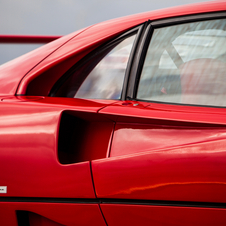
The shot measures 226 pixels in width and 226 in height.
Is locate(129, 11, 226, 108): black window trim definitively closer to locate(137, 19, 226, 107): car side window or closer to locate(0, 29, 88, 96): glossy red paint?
locate(137, 19, 226, 107): car side window

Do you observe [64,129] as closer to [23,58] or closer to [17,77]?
[17,77]

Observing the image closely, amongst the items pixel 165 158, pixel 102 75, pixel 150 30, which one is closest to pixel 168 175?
pixel 165 158

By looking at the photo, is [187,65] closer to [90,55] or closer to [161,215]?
[90,55]

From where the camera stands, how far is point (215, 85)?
37.2 inches

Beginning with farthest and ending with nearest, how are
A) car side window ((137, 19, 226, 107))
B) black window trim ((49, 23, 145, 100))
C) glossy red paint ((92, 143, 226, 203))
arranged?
black window trim ((49, 23, 145, 100)) < car side window ((137, 19, 226, 107)) < glossy red paint ((92, 143, 226, 203))

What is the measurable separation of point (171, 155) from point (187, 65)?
0.42 metres

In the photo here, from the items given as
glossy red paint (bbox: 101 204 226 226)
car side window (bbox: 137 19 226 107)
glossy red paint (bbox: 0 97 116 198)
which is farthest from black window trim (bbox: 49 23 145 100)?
glossy red paint (bbox: 101 204 226 226)

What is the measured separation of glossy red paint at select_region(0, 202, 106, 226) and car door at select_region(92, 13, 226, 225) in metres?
0.05

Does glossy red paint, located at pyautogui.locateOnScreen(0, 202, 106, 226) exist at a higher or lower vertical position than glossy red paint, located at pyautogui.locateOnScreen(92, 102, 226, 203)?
lower

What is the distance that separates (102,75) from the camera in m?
1.03

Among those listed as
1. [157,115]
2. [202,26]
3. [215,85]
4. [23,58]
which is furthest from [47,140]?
[202,26]

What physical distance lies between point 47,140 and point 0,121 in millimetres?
194

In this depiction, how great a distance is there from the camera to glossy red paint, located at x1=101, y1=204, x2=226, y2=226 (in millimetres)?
722

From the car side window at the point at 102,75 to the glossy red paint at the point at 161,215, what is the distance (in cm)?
43
